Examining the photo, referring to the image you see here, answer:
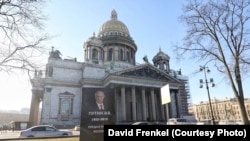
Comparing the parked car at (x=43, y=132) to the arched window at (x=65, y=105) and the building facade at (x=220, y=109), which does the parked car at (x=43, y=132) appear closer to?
the arched window at (x=65, y=105)

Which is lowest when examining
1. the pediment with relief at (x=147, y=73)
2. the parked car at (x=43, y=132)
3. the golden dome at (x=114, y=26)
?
the parked car at (x=43, y=132)

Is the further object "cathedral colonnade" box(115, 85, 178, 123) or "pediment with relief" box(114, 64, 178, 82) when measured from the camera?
"pediment with relief" box(114, 64, 178, 82)

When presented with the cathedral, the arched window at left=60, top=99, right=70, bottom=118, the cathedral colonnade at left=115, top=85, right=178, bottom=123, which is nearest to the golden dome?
the cathedral

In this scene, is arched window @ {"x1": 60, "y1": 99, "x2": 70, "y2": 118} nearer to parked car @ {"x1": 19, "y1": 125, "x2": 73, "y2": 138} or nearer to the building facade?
parked car @ {"x1": 19, "y1": 125, "x2": 73, "y2": 138}

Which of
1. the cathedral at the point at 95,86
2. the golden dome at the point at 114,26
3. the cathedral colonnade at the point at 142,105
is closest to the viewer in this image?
the cathedral at the point at 95,86

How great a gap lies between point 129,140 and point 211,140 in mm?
2507

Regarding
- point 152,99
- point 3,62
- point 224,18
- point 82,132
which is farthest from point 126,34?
point 82,132

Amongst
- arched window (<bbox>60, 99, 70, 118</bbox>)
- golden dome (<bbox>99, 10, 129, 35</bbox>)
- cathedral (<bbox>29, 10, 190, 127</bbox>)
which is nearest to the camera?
cathedral (<bbox>29, 10, 190, 127</bbox>)

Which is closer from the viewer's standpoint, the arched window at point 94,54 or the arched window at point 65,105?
the arched window at point 65,105

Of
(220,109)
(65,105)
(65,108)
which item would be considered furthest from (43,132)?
(220,109)

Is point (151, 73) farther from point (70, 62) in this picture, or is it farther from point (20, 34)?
point (20, 34)

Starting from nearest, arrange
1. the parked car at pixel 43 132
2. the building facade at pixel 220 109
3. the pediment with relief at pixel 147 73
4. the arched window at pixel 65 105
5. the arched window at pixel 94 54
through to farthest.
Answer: the parked car at pixel 43 132 < the arched window at pixel 65 105 < the pediment with relief at pixel 147 73 < the arched window at pixel 94 54 < the building facade at pixel 220 109

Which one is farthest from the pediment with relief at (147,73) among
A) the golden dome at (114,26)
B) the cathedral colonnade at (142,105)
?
the golden dome at (114,26)

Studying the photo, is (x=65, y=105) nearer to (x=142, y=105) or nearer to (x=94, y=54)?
(x=94, y=54)
